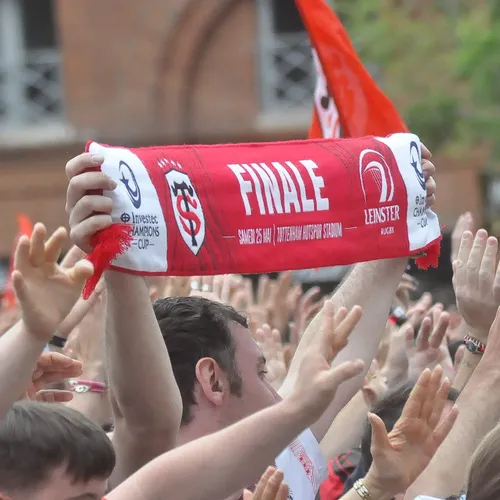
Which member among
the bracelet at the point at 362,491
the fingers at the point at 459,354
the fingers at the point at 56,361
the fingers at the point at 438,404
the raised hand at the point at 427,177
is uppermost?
the raised hand at the point at 427,177

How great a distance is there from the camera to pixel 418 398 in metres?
2.78

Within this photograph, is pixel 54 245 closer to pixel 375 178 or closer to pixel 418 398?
pixel 418 398

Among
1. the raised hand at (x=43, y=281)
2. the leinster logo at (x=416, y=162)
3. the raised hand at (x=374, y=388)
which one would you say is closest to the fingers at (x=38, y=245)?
the raised hand at (x=43, y=281)

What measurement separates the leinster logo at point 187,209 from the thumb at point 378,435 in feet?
2.09

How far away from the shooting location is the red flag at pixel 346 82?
457cm

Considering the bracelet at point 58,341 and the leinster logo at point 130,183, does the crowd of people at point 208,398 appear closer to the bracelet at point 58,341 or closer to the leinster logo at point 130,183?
the bracelet at point 58,341

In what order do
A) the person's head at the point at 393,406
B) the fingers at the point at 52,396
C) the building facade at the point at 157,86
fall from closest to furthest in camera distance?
the fingers at the point at 52,396
the person's head at the point at 393,406
the building facade at the point at 157,86

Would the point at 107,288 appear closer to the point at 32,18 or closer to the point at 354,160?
the point at 354,160

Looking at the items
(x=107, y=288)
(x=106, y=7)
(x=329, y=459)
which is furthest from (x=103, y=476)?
(x=106, y=7)

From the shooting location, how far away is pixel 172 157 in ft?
10.1

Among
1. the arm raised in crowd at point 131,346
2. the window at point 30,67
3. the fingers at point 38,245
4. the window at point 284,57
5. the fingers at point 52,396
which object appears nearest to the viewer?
the fingers at point 38,245

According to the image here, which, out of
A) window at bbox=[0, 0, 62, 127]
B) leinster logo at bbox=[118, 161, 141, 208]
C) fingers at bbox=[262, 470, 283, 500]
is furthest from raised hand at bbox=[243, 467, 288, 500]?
window at bbox=[0, 0, 62, 127]

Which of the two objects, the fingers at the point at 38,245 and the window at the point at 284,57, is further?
the window at the point at 284,57

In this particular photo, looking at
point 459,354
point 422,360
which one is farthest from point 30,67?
point 459,354
